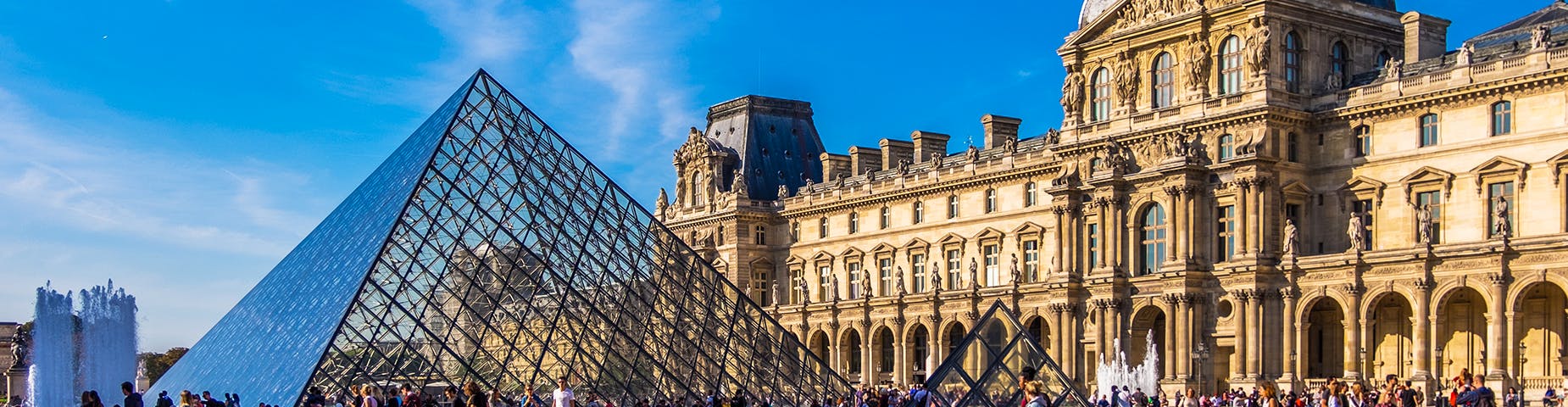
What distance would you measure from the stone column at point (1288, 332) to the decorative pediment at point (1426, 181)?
10.4ft

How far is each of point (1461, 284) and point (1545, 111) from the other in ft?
12.4

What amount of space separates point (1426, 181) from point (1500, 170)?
1.90m

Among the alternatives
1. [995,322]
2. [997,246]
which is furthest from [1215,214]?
[995,322]

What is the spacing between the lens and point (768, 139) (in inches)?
2761

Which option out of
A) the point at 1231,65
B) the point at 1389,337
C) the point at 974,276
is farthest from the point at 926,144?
the point at 1389,337

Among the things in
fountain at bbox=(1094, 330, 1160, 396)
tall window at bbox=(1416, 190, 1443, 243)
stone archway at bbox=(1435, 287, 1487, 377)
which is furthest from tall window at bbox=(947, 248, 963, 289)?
stone archway at bbox=(1435, 287, 1487, 377)

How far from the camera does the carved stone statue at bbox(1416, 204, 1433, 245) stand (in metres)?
40.5

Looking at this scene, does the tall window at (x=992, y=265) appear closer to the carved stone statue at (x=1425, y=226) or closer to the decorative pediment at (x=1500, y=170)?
the carved stone statue at (x=1425, y=226)

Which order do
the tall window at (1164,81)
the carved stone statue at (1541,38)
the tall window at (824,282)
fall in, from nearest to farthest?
1. the carved stone statue at (1541,38)
2. the tall window at (1164,81)
3. the tall window at (824,282)

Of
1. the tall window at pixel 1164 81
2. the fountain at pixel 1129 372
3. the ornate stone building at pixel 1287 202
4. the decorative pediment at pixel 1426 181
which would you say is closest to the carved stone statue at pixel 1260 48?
the ornate stone building at pixel 1287 202

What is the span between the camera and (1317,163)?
Result: 4531 cm

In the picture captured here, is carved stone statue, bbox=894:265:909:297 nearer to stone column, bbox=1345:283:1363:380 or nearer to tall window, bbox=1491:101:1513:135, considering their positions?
stone column, bbox=1345:283:1363:380

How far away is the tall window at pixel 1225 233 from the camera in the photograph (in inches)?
1786

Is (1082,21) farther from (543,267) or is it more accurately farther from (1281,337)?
(543,267)
